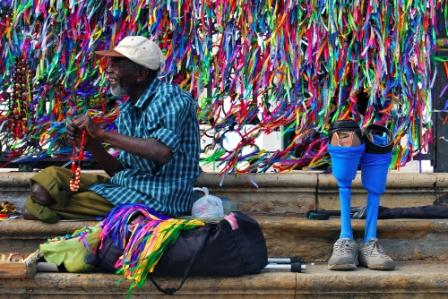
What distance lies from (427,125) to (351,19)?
796 mm

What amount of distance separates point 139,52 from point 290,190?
52.8 inches

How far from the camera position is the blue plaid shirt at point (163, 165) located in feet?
17.9

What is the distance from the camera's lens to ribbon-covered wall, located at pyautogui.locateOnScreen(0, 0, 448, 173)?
6.20 meters

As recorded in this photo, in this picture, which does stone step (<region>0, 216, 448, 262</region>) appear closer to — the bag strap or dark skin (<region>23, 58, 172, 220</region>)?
dark skin (<region>23, 58, 172, 220</region>)

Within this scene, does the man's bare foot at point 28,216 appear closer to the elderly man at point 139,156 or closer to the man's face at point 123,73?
the elderly man at point 139,156

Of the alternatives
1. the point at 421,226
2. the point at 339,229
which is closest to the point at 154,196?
the point at 339,229

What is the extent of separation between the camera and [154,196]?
5543 mm

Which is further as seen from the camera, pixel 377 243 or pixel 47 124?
pixel 47 124

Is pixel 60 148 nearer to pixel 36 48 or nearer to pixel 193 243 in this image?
pixel 36 48

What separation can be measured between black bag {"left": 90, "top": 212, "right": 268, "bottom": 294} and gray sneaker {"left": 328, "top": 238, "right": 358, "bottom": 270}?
388mm

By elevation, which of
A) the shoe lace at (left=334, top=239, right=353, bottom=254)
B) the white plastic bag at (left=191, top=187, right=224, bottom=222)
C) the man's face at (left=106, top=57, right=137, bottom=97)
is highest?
the man's face at (left=106, top=57, right=137, bottom=97)

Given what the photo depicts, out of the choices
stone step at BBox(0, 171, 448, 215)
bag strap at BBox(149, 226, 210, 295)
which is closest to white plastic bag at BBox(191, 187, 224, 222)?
bag strap at BBox(149, 226, 210, 295)

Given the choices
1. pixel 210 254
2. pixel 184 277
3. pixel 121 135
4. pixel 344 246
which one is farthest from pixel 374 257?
pixel 121 135

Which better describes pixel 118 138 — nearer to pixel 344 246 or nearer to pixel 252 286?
pixel 252 286
